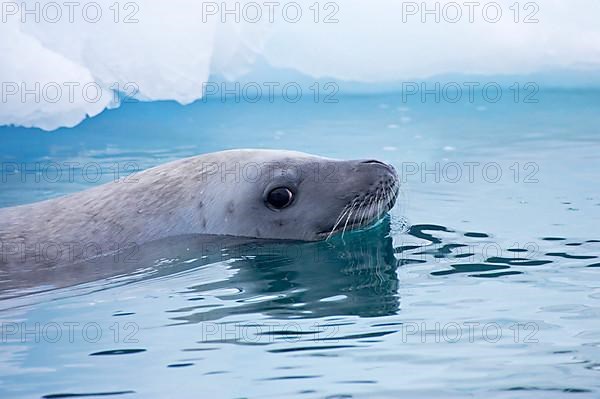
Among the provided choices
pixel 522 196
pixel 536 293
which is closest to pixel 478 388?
pixel 536 293

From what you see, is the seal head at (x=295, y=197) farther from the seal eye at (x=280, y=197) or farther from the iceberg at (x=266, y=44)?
the iceberg at (x=266, y=44)

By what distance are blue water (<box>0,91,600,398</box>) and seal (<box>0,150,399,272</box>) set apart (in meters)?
0.11

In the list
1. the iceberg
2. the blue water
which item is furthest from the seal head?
the iceberg

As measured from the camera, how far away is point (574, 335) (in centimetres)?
295

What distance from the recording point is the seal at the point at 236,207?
4.22 m

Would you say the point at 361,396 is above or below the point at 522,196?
below

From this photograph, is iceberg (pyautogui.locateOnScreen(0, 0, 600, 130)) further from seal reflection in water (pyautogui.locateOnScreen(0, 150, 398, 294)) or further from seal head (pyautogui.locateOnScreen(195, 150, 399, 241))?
seal head (pyautogui.locateOnScreen(195, 150, 399, 241))

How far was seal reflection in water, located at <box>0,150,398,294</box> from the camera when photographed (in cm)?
422

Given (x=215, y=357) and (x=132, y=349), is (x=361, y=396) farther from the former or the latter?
(x=132, y=349)

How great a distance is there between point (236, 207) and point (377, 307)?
1.15m

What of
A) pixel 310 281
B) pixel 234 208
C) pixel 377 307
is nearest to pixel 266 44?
pixel 234 208

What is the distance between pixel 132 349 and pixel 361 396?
0.80 m

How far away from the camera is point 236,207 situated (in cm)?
428

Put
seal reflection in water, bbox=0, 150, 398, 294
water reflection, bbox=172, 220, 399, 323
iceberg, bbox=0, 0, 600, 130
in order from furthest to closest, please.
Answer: iceberg, bbox=0, 0, 600, 130 < seal reflection in water, bbox=0, 150, 398, 294 < water reflection, bbox=172, 220, 399, 323
